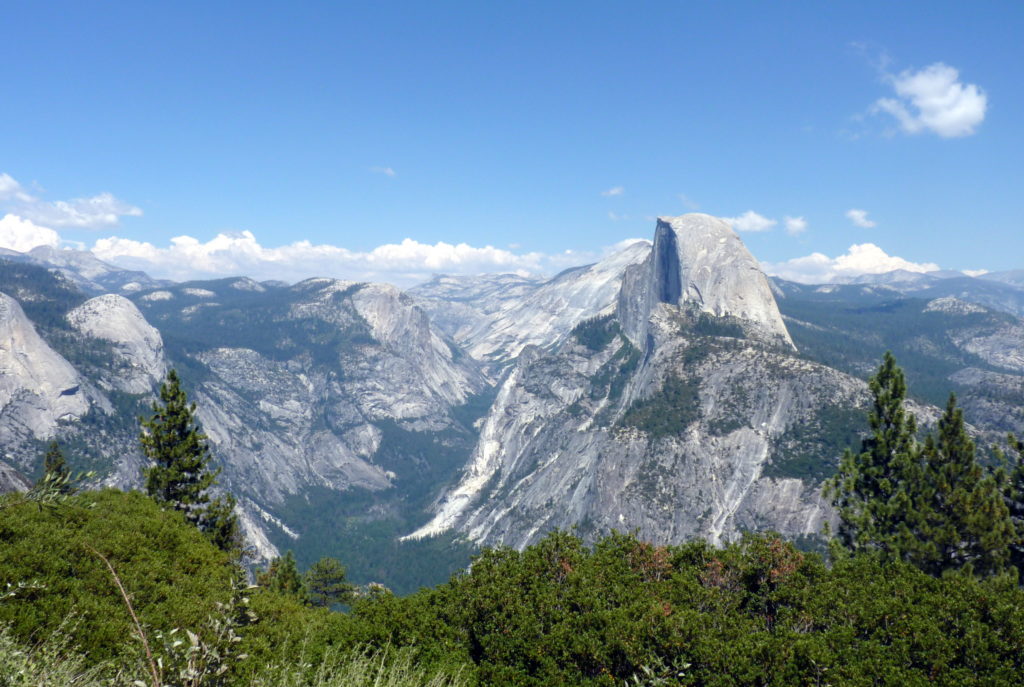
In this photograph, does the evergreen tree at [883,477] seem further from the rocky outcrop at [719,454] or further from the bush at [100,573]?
the rocky outcrop at [719,454]

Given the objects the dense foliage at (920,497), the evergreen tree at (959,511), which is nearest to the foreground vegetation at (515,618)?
the evergreen tree at (959,511)

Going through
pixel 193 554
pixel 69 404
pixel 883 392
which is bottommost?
pixel 69 404

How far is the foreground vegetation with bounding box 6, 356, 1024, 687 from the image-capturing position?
15.5m

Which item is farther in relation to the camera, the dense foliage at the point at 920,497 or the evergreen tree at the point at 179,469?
the evergreen tree at the point at 179,469

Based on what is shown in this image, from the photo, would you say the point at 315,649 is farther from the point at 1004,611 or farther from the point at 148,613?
the point at 1004,611

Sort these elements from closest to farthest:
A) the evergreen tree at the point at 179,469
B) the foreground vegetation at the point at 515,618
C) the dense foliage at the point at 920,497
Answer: the foreground vegetation at the point at 515,618 < the dense foliage at the point at 920,497 < the evergreen tree at the point at 179,469

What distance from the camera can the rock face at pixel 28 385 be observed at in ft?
581

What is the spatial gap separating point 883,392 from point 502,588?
128ft

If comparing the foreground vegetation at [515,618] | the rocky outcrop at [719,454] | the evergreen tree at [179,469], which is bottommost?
the rocky outcrop at [719,454]

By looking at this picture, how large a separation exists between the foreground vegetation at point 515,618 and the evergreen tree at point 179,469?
669 inches

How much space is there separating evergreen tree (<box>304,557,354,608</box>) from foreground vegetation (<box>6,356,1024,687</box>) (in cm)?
4177

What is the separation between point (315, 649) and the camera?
19.5m

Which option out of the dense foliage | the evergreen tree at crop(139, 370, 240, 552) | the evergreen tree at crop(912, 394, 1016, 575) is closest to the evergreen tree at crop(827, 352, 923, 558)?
the dense foliage

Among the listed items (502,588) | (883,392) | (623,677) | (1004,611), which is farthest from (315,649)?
(883,392)
